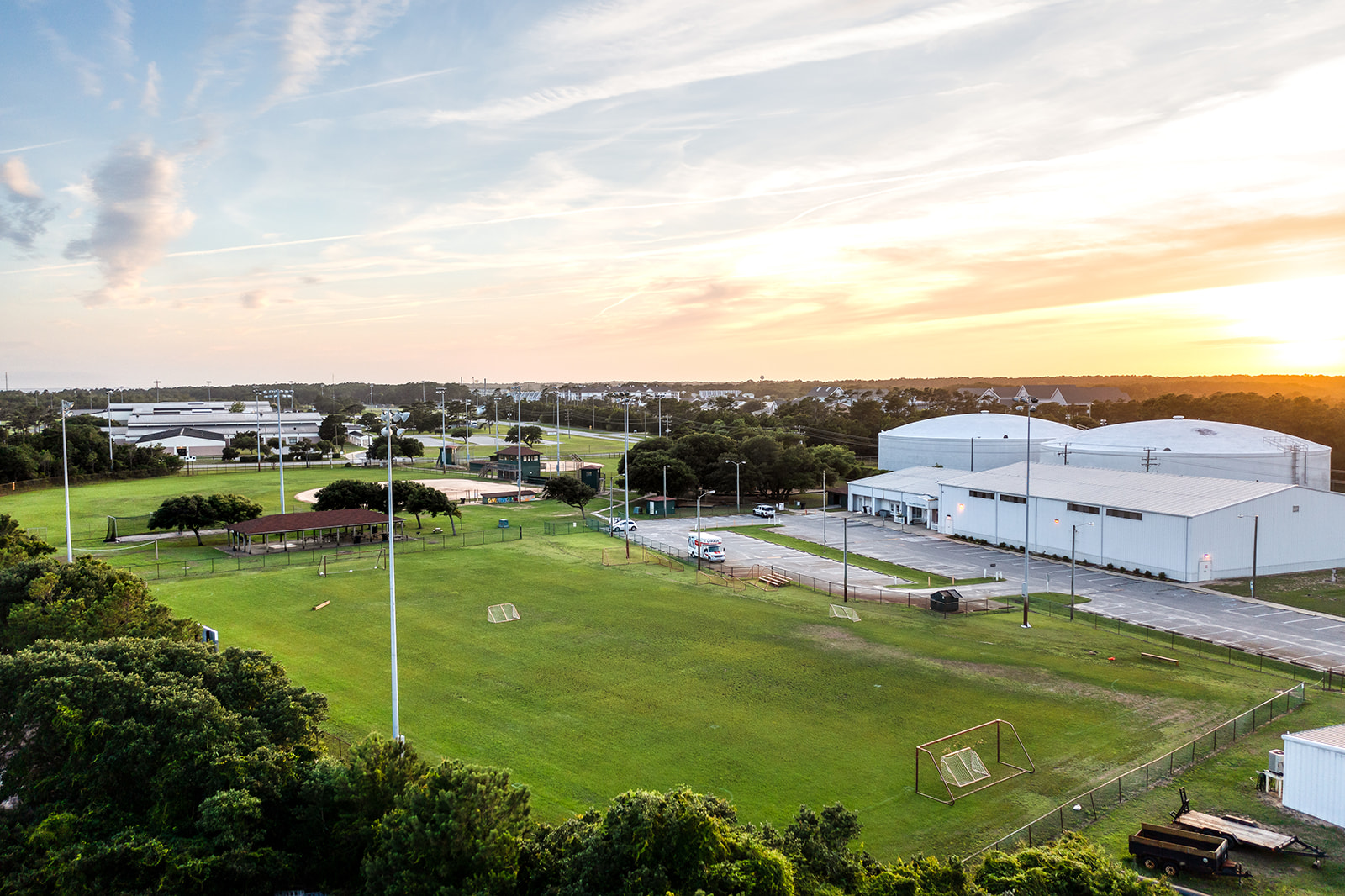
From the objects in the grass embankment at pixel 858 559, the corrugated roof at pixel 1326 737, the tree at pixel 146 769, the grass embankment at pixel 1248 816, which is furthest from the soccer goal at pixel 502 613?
the corrugated roof at pixel 1326 737

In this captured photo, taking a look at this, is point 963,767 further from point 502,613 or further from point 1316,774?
point 502,613

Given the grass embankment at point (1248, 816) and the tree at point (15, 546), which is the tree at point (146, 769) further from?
the tree at point (15, 546)

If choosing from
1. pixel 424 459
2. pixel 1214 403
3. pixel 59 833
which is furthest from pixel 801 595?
pixel 1214 403

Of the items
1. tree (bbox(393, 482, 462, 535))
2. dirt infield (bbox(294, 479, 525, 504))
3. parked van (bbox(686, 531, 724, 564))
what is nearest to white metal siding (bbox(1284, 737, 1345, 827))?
parked van (bbox(686, 531, 724, 564))

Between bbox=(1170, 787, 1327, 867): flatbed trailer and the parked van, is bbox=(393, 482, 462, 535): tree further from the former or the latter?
bbox=(1170, 787, 1327, 867): flatbed trailer

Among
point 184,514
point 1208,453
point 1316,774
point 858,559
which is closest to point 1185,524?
point 858,559

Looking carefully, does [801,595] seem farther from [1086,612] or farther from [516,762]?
[516,762]
